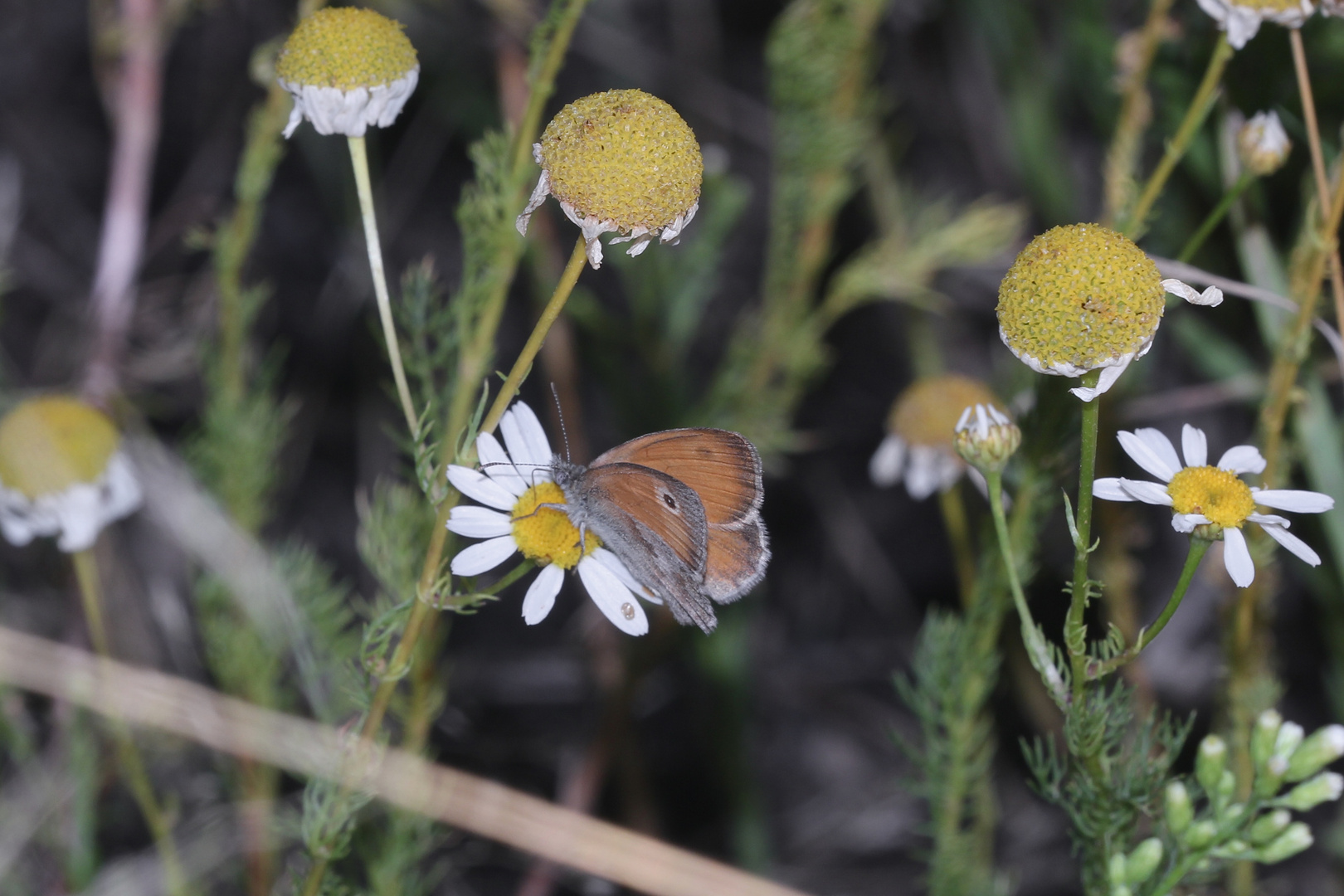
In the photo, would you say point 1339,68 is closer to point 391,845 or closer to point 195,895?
point 391,845

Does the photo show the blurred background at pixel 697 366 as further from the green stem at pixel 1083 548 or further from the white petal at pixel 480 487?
the white petal at pixel 480 487

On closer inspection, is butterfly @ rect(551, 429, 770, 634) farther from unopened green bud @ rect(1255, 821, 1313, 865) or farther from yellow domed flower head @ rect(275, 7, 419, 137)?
unopened green bud @ rect(1255, 821, 1313, 865)

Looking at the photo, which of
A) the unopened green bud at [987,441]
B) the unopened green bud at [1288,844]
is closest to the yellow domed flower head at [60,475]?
the unopened green bud at [987,441]

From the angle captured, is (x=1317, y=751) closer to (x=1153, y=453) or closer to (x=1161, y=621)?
(x=1161, y=621)

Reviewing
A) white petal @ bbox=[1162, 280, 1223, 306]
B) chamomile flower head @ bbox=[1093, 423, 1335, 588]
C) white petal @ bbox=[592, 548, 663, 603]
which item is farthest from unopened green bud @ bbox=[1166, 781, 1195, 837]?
white petal @ bbox=[592, 548, 663, 603]

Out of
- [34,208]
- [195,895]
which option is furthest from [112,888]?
[34,208]
